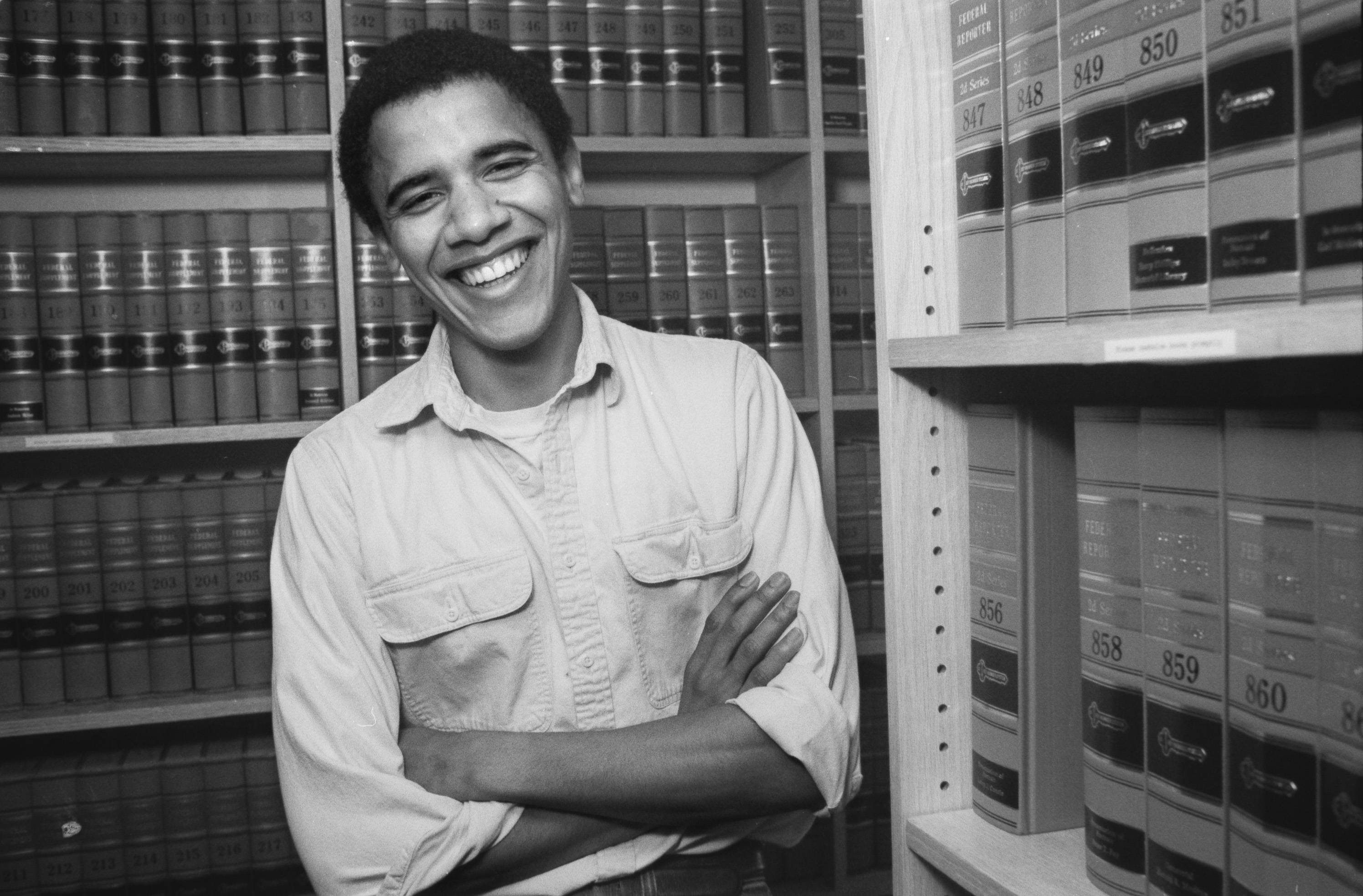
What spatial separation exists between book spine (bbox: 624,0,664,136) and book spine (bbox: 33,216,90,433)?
968mm

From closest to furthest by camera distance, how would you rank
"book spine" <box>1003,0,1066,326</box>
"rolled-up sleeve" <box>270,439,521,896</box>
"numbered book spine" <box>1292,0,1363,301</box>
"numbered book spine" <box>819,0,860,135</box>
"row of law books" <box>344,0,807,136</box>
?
"numbered book spine" <box>1292,0,1363,301</box> → "book spine" <box>1003,0,1066,326</box> → "rolled-up sleeve" <box>270,439,521,896</box> → "row of law books" <box>344,0,807,136</box> → "numbered book spine" <box>819,0,860,135</box>

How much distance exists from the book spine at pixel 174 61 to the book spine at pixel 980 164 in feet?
4.90

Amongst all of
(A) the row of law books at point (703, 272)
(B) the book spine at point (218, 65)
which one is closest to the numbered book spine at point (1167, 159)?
(A) the row of law books at point (703, 272)

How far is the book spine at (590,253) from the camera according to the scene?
6.76 feet

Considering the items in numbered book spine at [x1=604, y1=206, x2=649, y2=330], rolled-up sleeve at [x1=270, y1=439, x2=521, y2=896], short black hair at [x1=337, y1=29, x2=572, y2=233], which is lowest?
rolled-up sleeve at [x1=270, y1=439, x2=521, y2=896]

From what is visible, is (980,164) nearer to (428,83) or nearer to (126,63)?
(428,83)

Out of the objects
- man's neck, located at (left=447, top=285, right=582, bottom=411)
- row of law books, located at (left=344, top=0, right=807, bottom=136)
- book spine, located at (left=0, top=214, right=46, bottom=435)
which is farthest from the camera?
row of law books, located at (left=344, top=0, right=807, bottom=136)

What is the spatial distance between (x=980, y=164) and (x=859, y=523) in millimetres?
1372

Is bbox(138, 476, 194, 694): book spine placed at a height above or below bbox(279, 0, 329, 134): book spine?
below

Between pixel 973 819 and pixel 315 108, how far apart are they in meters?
1.60

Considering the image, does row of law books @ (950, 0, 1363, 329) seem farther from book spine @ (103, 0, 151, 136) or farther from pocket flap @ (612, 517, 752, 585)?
book spine @ (103, 0, 151, 136)

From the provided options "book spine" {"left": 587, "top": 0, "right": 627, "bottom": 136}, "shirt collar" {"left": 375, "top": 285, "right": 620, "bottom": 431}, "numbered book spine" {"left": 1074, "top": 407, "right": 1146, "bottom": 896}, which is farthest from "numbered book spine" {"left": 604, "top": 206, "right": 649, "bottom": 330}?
"numbered book spine" {"left": 1074, "top": 407, "right": 1146, "bottom": 896}

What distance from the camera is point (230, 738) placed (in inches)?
83.4

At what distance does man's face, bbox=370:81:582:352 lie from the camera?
1.30 m
